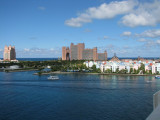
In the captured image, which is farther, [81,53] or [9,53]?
[9,53]

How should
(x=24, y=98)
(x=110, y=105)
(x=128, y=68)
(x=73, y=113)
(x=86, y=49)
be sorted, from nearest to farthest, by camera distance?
(x=73, y=113), (x=110, y=105), (x=24, y=98), (x=128, y=68), (x=86, y=49)

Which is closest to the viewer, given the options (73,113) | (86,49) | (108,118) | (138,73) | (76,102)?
(108,118)

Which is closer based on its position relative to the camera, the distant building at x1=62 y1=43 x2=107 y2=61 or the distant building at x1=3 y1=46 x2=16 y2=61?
the distant building at x1=62 y1=43 x2=107 y2=61

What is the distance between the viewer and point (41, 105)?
6.04m

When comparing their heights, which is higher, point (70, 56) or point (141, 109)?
point (70, 56)

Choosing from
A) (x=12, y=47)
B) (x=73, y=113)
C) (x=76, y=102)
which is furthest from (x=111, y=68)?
(x=12, y=47)

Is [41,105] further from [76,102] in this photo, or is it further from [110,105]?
[110,105]

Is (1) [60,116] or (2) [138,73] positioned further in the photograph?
(2) [138,73]

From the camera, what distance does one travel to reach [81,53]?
40719mm

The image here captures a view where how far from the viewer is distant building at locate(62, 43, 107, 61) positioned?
131ft

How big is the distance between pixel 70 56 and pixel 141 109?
122 feet

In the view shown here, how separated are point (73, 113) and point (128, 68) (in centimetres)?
1409

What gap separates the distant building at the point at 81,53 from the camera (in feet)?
131

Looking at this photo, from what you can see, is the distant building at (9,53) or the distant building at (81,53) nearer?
the distant building at (81,53)
